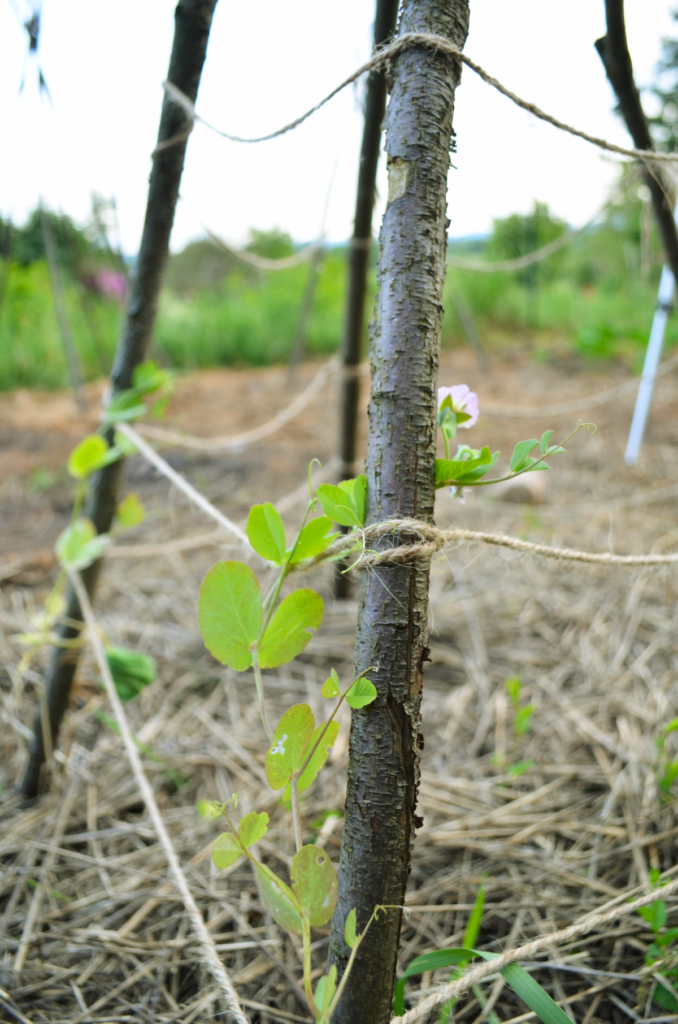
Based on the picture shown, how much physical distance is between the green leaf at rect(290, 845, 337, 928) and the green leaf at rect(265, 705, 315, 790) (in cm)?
5

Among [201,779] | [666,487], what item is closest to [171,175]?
[201,779]

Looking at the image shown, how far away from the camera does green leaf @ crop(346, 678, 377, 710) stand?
398 millimetres

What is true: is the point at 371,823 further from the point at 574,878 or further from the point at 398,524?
the point at 574,878

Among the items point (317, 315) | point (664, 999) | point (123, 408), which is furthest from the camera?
point (317, 315)

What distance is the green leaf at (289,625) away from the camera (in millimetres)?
451

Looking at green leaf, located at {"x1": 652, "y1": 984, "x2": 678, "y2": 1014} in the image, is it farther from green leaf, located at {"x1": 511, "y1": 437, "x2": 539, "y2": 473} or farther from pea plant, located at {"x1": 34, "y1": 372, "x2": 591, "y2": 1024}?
green leaf, located at {"x1": 511, "y1": 437, "x2": 539, "y2": 473}

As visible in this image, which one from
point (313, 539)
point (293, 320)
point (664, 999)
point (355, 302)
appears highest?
point (293, 320)

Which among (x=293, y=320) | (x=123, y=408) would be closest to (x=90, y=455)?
(x=123, y=408)

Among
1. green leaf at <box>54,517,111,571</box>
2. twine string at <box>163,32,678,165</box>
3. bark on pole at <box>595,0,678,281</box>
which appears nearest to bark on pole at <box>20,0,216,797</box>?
green leaf at <box>54,517,111,571</box>

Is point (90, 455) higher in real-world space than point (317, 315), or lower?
lower

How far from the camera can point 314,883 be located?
15.0 inches

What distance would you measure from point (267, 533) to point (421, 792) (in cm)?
68

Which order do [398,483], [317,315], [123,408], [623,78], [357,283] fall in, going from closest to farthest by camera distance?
[398,483] < [623,78] < [123,408] < [357,283] < [317,315]

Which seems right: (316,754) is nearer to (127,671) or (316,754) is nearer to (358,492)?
(358,492)
